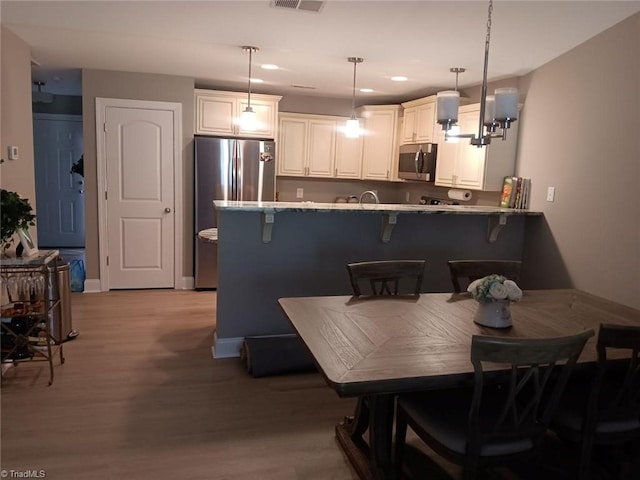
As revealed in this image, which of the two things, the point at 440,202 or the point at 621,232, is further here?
the point at 440,202

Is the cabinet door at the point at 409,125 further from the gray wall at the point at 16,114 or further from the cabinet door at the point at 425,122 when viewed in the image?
the gray wall at the point at 16,114

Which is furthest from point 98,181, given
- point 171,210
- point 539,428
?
point 539,428

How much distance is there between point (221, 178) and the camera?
526 cm

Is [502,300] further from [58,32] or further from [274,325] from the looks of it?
[58,32]

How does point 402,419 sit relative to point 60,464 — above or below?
above

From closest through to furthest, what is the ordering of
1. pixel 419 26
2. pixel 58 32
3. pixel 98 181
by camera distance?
pixel 419 26
pixel 58 32
pixel 98 181

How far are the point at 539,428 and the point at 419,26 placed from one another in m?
2.48

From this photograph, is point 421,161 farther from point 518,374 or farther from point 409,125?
point 518,374

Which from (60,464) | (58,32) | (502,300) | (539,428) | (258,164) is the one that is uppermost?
(58,32)

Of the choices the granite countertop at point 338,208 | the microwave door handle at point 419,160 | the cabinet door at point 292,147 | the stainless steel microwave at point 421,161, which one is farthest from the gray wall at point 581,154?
the cabinet door at point 292,147

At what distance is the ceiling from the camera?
292 cm

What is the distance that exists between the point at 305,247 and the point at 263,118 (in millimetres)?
2402

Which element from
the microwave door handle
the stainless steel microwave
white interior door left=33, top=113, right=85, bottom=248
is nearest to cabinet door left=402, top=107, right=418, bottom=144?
the stainless steel microwave

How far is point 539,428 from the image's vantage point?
70.3 inches
